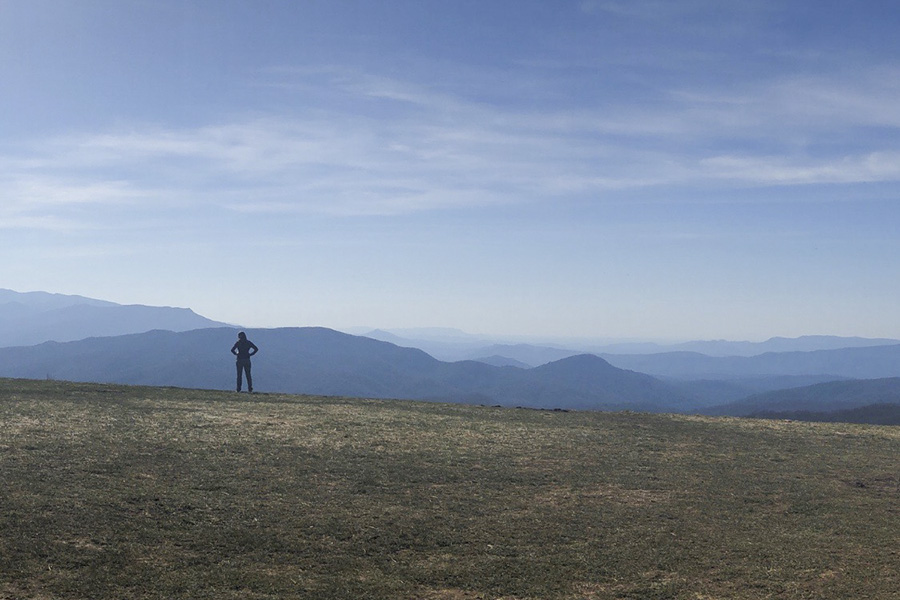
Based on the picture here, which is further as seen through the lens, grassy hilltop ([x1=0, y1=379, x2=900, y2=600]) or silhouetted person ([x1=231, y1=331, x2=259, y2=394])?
silhouetted person ([x1=231, y1=331, x2=259, y2=394])

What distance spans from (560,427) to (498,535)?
10.6 metres

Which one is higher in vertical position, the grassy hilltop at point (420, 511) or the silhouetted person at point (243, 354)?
the silhouetted person at point (243, 354)

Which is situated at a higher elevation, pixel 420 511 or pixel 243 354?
pixel 243 354

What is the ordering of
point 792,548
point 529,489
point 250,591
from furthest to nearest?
point 529,489 < point 792,548 < point 250,591

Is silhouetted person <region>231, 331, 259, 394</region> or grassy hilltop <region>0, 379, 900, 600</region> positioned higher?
silhouetted person <region>231, 331, 259, 394</region>

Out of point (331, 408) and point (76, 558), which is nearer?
point (76, 558)

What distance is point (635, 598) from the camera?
8.09m

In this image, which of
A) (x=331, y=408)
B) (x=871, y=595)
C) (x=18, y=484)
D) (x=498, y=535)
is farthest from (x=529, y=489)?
(x=331, y=408)

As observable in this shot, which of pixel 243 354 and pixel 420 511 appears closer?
pixel 420 511

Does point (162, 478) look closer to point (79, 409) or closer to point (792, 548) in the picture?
point (79, 409)

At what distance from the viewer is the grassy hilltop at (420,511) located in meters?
8.31

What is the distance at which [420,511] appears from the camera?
36.4 feet

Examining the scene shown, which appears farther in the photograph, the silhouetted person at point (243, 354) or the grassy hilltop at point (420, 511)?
the silhouetted person at point (243, 354)

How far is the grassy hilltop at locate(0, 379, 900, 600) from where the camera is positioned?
8312 mm
